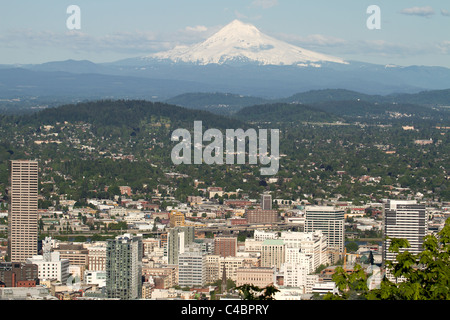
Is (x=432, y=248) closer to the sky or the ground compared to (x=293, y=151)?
closer to the sky

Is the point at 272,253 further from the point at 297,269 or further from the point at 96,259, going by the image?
the point at 96,259

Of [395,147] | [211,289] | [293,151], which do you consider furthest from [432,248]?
[395,147]

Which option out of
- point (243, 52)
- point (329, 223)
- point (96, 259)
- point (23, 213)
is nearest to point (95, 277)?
point (96, 259)

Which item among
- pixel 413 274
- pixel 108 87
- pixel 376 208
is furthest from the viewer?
pixel 108 87

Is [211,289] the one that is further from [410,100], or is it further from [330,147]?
[410,100]

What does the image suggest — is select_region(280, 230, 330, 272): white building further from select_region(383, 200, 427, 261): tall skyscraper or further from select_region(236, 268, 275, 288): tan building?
select_region(236, 268, 275, 288): tan building

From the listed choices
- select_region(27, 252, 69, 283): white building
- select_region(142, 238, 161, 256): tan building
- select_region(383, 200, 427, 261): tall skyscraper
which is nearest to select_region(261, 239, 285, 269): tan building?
select_region(383, 200, 427, 261): tall skyscraper

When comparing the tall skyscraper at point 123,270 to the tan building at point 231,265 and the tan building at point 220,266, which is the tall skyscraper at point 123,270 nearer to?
the tan building at point 220,266
